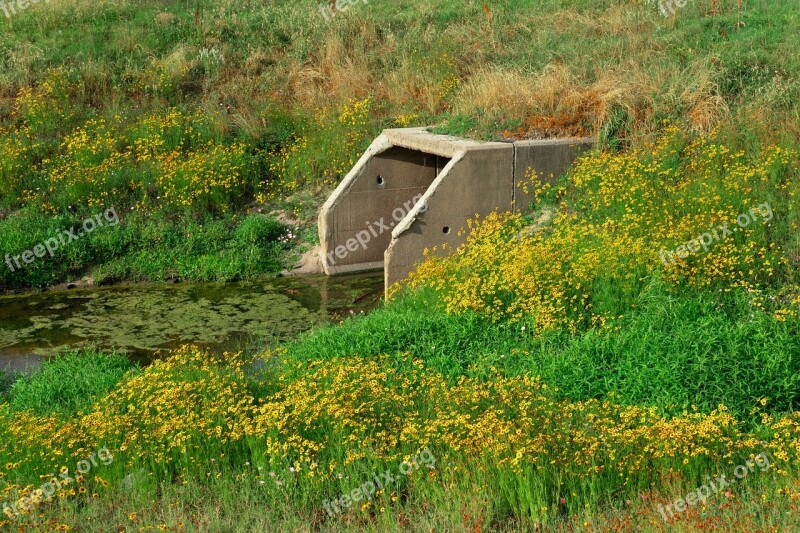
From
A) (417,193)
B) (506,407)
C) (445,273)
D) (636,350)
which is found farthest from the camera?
(417,193)

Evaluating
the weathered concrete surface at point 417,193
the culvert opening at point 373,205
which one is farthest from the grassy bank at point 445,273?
the culvert opening at point 373,205

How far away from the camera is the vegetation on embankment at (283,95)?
451 inches

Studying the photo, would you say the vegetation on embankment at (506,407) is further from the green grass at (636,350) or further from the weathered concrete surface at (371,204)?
the weathered concrete surface at (371,204)

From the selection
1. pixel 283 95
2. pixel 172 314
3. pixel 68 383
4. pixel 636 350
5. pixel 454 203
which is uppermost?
pixel 283 95

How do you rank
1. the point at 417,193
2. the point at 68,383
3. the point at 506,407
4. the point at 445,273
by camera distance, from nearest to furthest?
the point at 506,407, the point at 68,383, the point at 445,273, the point at 417,193

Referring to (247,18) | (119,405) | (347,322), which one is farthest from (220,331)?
(247,18)

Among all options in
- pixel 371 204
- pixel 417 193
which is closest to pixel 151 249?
pixel 371 204

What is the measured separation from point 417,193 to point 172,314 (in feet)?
12.6

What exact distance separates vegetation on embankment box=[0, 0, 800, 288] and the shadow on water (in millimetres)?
510

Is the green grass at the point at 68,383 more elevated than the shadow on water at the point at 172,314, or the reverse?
the green grass at the point at 68,383

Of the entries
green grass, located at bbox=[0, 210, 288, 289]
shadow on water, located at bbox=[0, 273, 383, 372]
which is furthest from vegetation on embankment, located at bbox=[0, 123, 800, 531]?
green grass, located at bbox=[0, 210, 288, 289]

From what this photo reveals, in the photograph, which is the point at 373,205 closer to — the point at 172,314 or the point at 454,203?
the point at 454,203

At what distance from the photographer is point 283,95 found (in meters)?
15.4

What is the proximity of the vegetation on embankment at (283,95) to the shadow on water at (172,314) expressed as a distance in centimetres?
51
